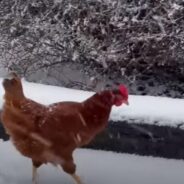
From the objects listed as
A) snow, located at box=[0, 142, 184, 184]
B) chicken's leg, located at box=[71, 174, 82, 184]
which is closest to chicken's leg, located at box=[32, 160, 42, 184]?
snow, located at box=[0, 142, 184, 184]

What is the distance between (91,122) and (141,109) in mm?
492

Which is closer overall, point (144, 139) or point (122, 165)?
point (144, 139)

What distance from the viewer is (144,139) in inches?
144

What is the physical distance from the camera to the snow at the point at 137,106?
3617 millimetres

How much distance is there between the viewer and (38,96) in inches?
156

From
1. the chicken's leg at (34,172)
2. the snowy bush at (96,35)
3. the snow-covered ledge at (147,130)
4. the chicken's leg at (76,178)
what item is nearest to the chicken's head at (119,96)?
the snow-covered ledge at (147,130)

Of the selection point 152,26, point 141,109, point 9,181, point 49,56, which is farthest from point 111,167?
point 49,56

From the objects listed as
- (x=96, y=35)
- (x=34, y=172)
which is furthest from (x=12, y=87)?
(x=96, y=35)

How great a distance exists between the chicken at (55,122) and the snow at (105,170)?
38cm

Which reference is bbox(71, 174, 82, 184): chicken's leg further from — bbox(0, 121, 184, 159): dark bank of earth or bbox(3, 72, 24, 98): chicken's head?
bbox(3, 72, 24, 98): chicken's head

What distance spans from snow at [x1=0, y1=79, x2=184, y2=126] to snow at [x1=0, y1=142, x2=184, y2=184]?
0.29 meters

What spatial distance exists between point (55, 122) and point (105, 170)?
60cm

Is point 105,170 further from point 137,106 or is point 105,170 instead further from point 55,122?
point 55,122

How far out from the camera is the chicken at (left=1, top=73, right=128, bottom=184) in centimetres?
334
